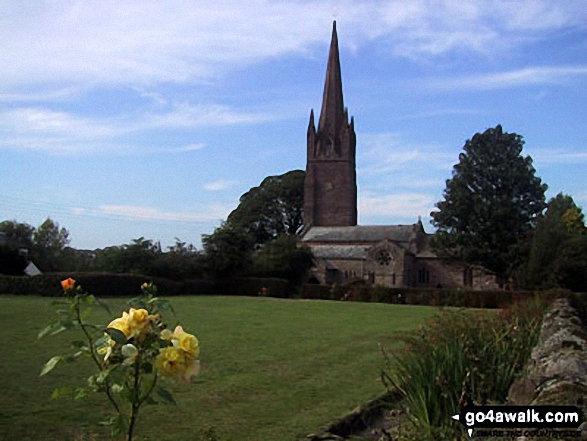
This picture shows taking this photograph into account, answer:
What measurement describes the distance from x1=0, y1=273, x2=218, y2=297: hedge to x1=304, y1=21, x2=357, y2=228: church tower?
3327 cm

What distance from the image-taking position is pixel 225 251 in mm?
49812

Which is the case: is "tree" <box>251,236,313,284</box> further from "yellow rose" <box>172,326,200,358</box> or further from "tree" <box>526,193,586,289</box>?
"yellow rose" <box>172,326,200,358</box>

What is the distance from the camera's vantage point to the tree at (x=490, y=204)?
51.3m

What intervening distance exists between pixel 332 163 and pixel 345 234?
1210 centimetres

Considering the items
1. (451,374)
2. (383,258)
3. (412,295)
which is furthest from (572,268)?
(451,374)

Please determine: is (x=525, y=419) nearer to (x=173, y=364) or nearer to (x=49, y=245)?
(x=173, y=364)

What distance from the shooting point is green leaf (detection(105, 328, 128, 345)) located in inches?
113

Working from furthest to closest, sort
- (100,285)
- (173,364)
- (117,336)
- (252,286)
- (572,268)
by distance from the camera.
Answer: (252,286) < (572,268) < (100,285) < (173,364) < (117,336)

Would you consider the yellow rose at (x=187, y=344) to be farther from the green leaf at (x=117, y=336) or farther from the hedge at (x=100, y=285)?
the hedge at (x=100, y=285)

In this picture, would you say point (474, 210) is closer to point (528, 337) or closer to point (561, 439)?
point (528, 337)

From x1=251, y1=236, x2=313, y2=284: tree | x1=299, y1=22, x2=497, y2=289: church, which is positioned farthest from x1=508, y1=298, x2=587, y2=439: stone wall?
x1=299, y1=22, x2=497, y2=289: church

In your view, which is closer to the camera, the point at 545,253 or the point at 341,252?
the point at 545,253

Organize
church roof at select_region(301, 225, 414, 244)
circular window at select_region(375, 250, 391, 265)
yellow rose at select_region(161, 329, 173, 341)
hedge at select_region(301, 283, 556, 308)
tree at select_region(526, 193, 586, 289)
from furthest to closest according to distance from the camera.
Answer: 1. church roof at select_region(301, 225, 414, 244)
2. circular window at select_region(375, 250, 391, 265)
3. tree at select_region(526, 193, 586, 289)
4. hedge at select_region(301, 283, 556, 308)
5. yellow rose at select_region(161, 329, 173, 341)

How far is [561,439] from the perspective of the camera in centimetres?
305
